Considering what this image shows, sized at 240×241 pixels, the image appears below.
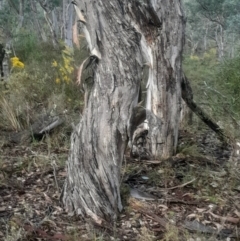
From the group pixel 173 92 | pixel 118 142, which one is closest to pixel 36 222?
pixel 118 142

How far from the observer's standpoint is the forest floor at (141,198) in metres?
3.55

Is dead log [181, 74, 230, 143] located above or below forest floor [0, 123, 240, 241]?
above

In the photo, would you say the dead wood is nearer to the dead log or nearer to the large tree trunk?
the dead log

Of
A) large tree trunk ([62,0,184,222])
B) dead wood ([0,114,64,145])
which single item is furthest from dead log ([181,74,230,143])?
large tree trunk ([62,0,184,222])

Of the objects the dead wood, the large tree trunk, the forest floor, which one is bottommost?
the forest floor

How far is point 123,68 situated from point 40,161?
5.88 feet

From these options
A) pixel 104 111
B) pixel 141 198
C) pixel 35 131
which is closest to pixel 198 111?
pixel 141 198

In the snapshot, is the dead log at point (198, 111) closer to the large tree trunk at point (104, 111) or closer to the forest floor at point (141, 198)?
the forest floor at point (141, 198)

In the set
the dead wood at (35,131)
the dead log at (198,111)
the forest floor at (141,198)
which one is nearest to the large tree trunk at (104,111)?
the forest floor at (141,198)

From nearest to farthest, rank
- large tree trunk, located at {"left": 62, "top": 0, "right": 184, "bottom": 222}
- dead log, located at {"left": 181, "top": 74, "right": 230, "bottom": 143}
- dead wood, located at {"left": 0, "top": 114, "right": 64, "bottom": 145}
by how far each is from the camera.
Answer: large tree trunk, located at {"left": 62, "top": 0, "right": 184, "bottom": 222} → dead log, located at {"left": 181, "top": 74, "right": 230, "bottom": 143} → dead wood, located at {"left": 0, "top": 114, "right": 64, "bottom": 145}

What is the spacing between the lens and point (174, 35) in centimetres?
494

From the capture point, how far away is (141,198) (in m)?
4.17

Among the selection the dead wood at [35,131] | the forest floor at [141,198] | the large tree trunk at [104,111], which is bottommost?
the forest floor at [141,198]

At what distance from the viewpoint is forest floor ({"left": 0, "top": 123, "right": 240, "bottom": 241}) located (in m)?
3.55
